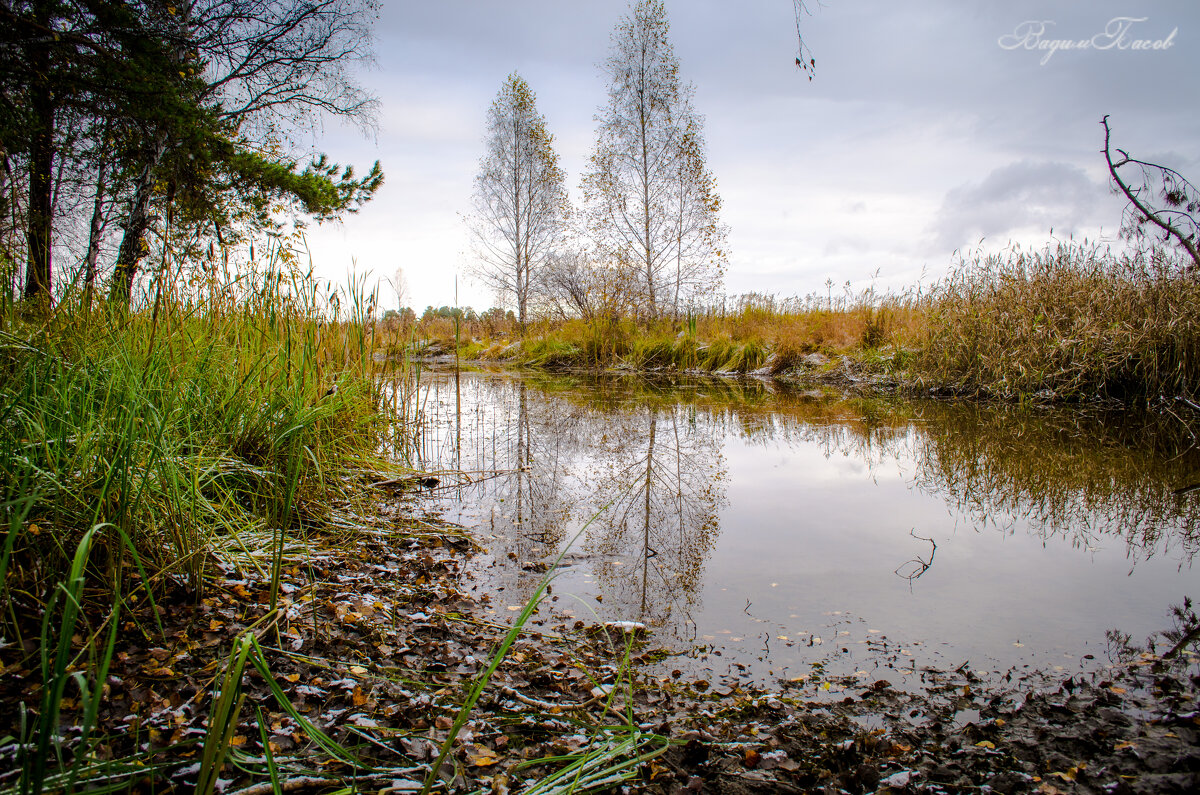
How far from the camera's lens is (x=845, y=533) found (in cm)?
263

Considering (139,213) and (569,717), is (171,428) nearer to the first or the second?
(569,717)

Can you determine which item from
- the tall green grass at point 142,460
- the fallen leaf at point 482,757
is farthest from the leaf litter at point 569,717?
the tall green grass at point 142,460

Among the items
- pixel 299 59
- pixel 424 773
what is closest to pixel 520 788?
pixel 424 773

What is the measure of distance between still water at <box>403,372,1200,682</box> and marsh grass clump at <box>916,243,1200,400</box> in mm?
905

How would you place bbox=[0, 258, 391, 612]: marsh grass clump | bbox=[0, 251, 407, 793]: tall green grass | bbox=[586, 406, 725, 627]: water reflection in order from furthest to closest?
bbox=[586, 406, 725, 627]: water reflection < bbox=[0, 258, 391, 612]: marsh grass clump < bbox=[0, 251, 407, 793]: tall green grass

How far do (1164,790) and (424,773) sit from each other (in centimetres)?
135

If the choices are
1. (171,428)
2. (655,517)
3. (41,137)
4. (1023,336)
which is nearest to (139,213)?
(41,137)

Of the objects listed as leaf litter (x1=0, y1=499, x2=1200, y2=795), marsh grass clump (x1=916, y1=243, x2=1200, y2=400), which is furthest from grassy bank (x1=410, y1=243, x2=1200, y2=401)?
leaf litter (x1=0, y1=499, x2=1200, y2=795)

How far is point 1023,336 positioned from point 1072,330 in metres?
0.54

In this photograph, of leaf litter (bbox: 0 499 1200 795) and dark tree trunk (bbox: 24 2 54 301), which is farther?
dark tree trunk (bbox: 24 2 54 301)

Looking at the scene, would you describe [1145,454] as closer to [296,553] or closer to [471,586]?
[471,586]

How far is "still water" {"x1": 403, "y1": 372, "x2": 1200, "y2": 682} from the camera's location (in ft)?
5.57

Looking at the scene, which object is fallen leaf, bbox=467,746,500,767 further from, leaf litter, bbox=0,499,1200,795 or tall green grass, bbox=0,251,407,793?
tall green grass, bbox=0,251,407,793

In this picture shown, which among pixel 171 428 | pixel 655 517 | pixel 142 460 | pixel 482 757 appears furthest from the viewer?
pixel 655 517
